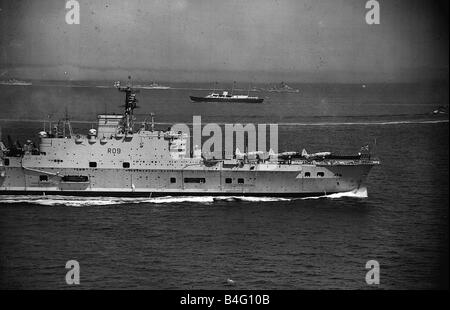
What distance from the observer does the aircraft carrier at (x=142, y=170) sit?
133ft

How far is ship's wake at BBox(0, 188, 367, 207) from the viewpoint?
3912 centimetres

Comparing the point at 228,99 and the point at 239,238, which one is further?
the point at 228,99

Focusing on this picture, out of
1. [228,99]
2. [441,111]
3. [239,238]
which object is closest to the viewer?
[239,238]

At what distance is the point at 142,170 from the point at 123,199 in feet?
6.64

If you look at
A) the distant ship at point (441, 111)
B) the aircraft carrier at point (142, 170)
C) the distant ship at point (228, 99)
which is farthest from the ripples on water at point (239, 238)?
the distant ship at point (228, 99)

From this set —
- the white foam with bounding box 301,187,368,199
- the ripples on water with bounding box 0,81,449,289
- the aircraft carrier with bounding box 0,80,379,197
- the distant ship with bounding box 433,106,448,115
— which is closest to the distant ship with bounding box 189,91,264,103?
the distant ship with bounding box 433,106,448,115

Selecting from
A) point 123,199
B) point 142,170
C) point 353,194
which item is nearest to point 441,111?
point 353,194

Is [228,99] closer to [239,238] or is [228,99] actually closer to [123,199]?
[123,199]

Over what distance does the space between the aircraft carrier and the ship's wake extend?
0.34 meters

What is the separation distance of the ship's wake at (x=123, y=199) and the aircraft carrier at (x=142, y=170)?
0.34m

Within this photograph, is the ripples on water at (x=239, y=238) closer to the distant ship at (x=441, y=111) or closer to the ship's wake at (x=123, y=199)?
the ship's wake at (x=123, y=199)

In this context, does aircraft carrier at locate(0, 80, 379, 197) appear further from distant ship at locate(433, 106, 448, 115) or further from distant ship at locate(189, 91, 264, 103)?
distant ship at locate(189, 91, 264, 103)

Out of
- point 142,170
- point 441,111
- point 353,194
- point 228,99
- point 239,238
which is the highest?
point 228,99

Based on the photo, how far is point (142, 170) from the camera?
133 ft
